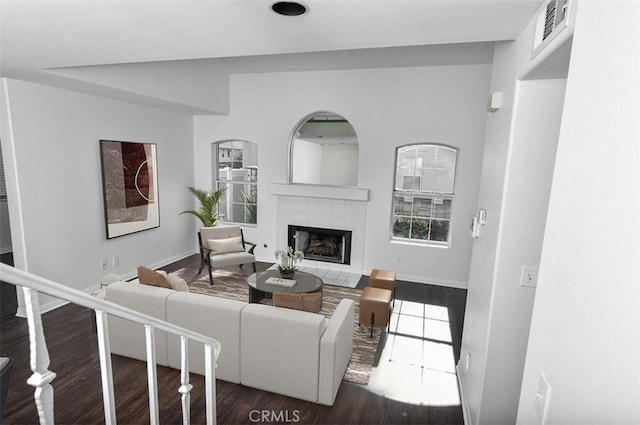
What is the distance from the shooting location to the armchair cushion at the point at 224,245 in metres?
5.92

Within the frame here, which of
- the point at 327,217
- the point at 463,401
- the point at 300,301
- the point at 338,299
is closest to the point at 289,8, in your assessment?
the point at 300,301

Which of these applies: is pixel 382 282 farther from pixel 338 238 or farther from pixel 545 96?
pixel 545 96

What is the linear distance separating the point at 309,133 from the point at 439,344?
4.36 meters

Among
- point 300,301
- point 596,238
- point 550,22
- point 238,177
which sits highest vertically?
point 550,22

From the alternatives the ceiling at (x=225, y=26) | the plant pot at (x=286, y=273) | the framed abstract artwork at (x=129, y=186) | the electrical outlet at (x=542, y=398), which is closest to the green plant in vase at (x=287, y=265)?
the plant pot at (x=286, y=273)

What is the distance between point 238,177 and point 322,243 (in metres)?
2.21

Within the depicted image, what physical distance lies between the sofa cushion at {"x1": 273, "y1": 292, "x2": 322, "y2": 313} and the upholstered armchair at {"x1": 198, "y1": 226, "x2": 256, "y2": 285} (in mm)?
2832

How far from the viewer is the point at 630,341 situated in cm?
73

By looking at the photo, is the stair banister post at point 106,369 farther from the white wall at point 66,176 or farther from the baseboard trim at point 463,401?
the white wall at point 66,176

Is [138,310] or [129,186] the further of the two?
[129,186]

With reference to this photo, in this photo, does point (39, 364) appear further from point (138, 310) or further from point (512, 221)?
point (138, 310)

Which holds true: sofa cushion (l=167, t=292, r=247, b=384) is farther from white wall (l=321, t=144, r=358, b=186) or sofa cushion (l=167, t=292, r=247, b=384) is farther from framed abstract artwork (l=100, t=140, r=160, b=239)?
white wall (l=321, t=144, r=358, b=186)

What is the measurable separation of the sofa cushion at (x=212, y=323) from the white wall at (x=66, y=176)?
7.94 ft

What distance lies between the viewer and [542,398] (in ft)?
3.78
